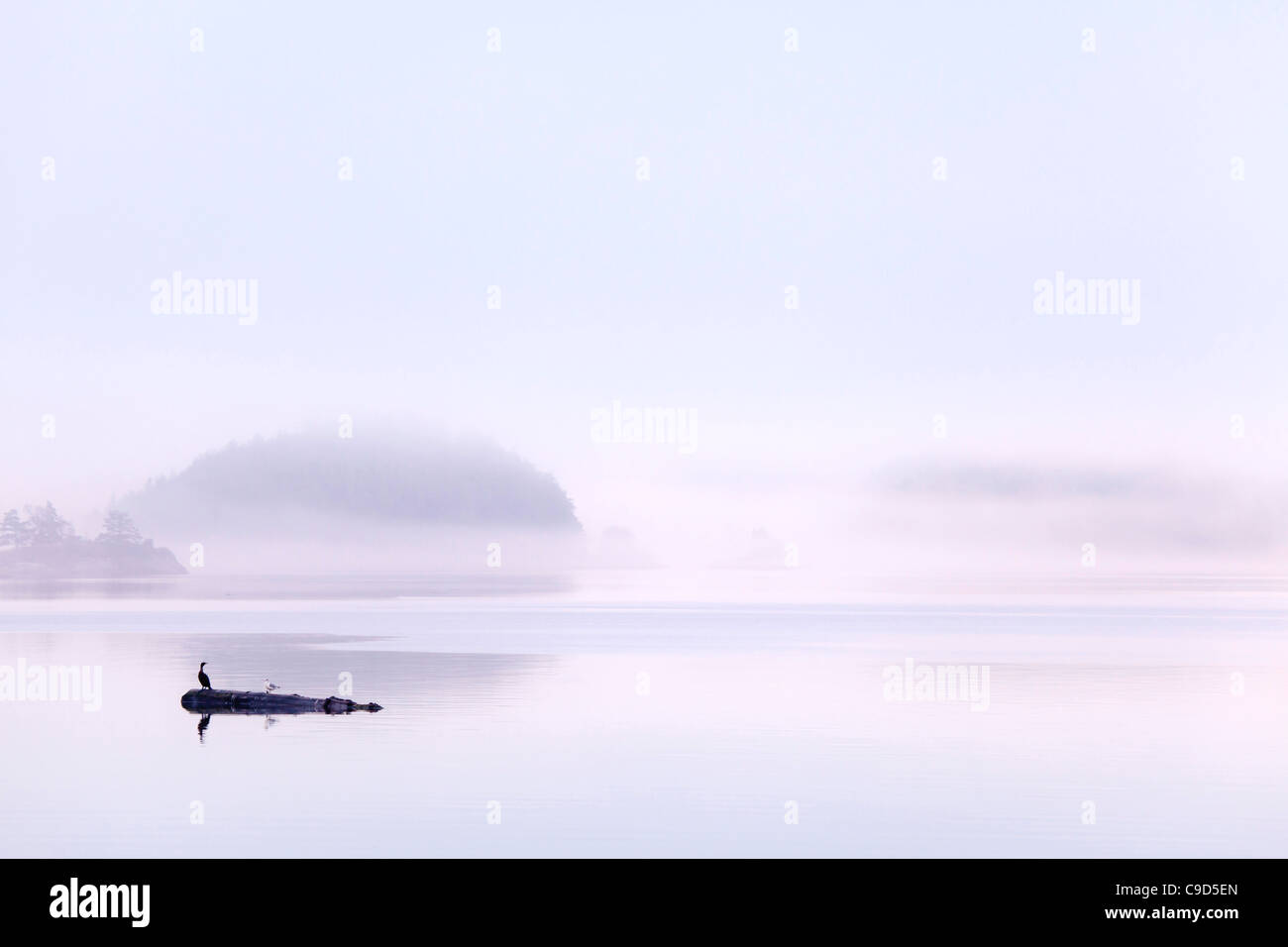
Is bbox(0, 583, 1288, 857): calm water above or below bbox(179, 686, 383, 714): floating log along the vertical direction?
below

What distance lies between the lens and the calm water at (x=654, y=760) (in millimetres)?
30641

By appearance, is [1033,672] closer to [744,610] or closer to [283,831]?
[283,831]

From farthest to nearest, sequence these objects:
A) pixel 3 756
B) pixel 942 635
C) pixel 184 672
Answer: pixel 942 635, pixel 184 672, pixel 3 756

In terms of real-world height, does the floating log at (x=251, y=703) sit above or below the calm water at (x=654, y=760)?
above

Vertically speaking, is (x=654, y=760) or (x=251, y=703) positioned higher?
(x=251, y=703)

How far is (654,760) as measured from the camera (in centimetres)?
4031

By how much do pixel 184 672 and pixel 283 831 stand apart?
124ft

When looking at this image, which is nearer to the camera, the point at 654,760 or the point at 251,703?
the point at 654,760

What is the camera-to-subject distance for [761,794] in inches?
1367

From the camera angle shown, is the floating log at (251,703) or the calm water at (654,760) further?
the floating log at (251,703)

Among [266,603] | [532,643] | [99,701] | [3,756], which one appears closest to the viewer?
[3,756]

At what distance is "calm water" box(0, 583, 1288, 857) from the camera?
3064 cm

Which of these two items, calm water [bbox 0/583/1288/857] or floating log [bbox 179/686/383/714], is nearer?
calm water [bbox 0/583/1288/857]
